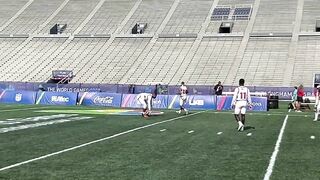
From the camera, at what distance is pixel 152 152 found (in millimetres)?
11562

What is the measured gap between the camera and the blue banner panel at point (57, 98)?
35.7 m

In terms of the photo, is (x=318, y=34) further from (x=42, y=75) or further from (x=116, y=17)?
(x=42, y=75)

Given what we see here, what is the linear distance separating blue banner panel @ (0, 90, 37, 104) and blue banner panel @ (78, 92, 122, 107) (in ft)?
12.0

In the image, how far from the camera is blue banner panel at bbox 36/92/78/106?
35688 mm

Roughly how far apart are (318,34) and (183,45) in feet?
52.6

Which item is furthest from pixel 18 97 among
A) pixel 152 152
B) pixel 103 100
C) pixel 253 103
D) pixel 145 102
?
pixel 152 152

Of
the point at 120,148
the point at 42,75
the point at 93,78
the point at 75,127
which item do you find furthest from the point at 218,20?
the point at 120,148

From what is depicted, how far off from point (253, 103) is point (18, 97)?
56.5ft

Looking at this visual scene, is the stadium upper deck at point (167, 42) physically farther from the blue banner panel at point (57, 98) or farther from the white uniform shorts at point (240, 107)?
the white uniform shorts at point (240, 107)

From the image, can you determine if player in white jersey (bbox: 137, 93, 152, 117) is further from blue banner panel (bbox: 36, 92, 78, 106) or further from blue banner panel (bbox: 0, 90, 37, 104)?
blue banner panel (bbox: 0, 90, 37, 104)

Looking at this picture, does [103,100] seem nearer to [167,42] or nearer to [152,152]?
[152,152]

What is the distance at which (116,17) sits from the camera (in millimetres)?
69375

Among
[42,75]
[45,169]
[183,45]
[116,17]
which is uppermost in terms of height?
[116,17]

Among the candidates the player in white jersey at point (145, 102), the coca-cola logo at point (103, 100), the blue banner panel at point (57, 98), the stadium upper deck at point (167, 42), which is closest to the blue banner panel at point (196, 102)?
the coca-cola logo at point (103, 100)
